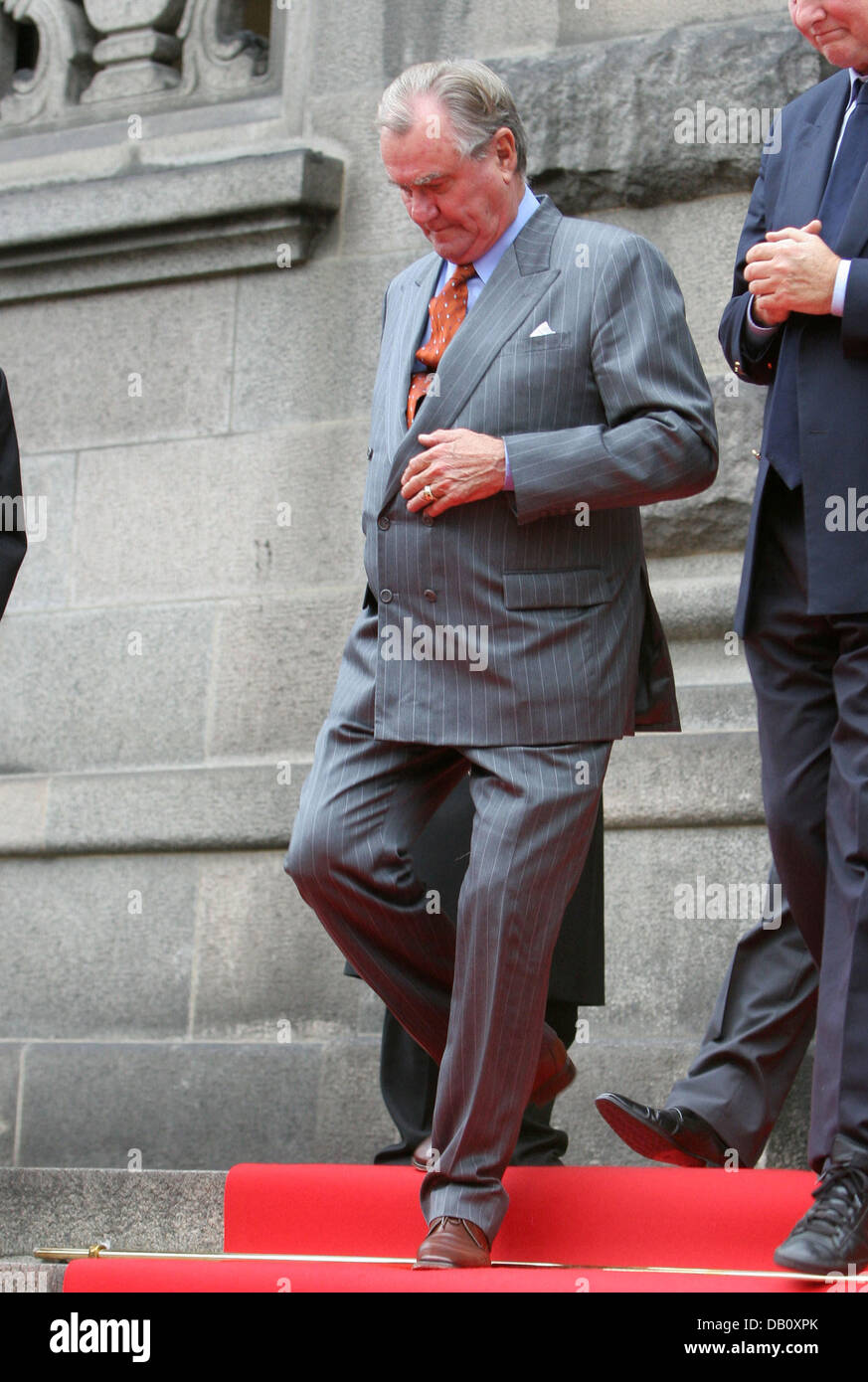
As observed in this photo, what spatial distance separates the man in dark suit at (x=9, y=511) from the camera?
470 centimetres

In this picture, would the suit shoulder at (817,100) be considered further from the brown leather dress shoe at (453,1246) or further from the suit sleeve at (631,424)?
the brown leather dress shoe at (453,1246)

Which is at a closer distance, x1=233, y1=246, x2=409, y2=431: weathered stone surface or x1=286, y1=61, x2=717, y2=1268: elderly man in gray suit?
x1=286, y1=61, x2=717, y2=1268: elderly man in gray suit

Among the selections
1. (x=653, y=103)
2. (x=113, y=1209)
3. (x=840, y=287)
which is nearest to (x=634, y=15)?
(x=653, y=103)

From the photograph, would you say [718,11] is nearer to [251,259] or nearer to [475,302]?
[251,259]

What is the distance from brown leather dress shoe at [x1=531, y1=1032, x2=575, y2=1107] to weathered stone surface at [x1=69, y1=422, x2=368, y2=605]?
2.43 metres

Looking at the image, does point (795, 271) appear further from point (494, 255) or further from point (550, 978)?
point (550, 978)

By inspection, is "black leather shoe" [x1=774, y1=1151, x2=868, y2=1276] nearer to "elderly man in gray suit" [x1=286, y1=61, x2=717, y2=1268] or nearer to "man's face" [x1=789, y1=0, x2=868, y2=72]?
"elderly man in gray suit" [x1=286, y1=61, x2=717, y2=1268]

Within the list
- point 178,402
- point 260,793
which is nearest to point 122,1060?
point 260,793

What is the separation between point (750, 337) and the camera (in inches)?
148

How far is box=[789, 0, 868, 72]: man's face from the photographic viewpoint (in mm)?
3576

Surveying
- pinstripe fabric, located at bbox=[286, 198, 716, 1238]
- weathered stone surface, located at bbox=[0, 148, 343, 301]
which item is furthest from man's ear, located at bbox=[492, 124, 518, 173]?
weathered stone surface, located at bbox=[0, 148, 343, 301]

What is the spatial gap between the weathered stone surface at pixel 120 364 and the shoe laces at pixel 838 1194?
3764mm

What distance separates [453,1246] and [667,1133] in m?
0.63

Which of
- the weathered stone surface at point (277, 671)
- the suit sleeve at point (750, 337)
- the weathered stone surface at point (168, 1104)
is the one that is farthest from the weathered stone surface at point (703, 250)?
the weathered stone surface at point (168, 1104)
